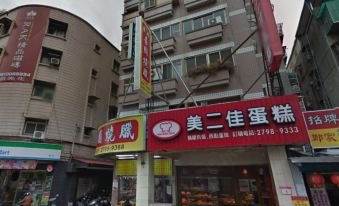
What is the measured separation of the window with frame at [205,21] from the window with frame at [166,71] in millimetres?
2575

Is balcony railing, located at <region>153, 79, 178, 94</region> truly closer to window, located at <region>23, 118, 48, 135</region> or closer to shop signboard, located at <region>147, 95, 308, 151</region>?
shop signboard, located at <region>147, 95, 308, 151</region>

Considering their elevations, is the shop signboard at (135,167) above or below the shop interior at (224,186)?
above

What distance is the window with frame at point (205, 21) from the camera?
13711 mm

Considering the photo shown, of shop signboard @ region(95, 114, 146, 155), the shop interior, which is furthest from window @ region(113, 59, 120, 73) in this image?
the shop interior

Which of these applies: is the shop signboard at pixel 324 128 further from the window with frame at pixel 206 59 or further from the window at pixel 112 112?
the window at pixel 112 112

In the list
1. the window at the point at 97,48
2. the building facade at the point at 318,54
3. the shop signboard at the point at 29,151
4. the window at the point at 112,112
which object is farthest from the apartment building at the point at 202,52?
the window at the point at 112,112

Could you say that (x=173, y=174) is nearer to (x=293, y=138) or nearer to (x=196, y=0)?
(x=293, y=138)

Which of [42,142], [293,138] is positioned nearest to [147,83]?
[293,138]

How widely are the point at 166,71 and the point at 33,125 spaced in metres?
10.3

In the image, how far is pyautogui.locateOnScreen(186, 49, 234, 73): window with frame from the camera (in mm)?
12678

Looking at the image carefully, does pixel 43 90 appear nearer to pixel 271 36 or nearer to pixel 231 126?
pixel 231 126

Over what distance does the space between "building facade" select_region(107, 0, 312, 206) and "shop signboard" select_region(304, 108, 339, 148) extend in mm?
1798

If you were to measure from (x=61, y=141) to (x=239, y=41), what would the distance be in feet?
46.1

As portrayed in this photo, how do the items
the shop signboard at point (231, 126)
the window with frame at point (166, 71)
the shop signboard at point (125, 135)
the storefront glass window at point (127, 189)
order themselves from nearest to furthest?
the shop signboard at point (231, 126), the shop signboard at point (125, 135), the storefront glass window at point (127, 189), the window with frame at point (166, 71)
